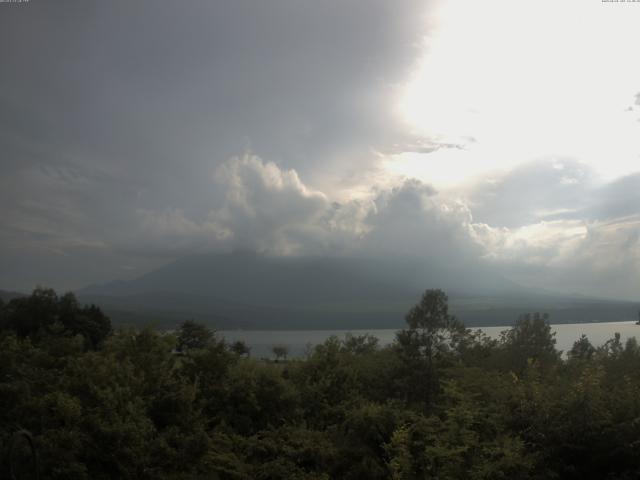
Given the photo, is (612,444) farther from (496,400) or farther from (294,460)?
(294,460)

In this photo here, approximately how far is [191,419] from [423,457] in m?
6.98

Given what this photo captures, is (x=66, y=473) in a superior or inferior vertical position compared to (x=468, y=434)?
inferior

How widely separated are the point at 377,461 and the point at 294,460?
2.05 metres

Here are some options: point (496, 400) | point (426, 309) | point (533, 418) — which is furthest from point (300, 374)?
point (533, 418)

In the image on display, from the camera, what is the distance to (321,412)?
1496 centimetres

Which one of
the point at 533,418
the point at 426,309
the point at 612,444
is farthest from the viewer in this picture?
the point at 426,309

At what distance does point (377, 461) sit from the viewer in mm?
11133

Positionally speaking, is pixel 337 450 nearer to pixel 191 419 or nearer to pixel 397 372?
pixel 191 419

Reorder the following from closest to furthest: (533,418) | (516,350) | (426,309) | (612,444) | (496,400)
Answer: (612,444) < (533,418) < (496,400) < (426,309) < (516,350)

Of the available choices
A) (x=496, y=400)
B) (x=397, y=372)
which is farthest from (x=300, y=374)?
(x=496, y=400)

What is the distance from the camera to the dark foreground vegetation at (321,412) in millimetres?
9843

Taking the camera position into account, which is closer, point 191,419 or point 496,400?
point 496,400

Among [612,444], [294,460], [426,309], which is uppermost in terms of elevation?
[426,309]

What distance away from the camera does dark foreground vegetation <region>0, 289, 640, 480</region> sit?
984 centimetres
